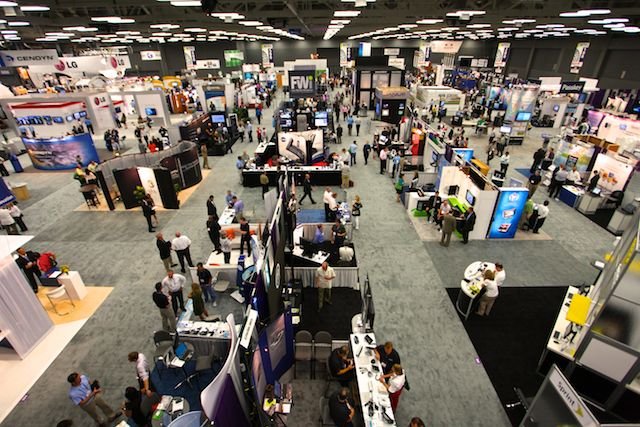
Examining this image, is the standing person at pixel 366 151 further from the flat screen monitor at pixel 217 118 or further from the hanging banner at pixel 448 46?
the hanging banner at pixel 448 46

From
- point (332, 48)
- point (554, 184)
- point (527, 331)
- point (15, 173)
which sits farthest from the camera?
point (332, 48)

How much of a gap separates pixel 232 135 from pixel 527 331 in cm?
1834

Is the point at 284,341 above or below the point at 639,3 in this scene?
below

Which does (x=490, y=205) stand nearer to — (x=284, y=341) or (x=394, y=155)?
Result: (x=394, y=155)

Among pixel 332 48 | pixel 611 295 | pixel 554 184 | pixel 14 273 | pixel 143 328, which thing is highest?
pixel 332 48

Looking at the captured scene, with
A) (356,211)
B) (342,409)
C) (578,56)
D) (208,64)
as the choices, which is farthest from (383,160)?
(208,64)

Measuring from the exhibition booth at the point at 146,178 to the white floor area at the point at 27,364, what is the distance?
5719 millimetres

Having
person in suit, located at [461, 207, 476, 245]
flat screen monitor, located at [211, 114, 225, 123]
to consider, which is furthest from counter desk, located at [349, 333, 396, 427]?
flat screen monitor, located at [211, 114, 225, 123]

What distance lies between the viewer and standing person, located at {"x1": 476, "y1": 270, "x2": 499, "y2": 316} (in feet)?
22.5

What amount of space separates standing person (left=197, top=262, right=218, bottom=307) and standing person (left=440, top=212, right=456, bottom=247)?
6.73 m

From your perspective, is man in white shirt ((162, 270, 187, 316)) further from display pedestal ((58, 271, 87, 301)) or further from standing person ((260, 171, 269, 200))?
standing person ((260, 171, 269, 200))

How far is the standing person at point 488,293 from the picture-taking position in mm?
6848

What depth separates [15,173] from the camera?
16.3 meters

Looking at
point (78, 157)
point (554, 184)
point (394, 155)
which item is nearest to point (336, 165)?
point (394, 155)
